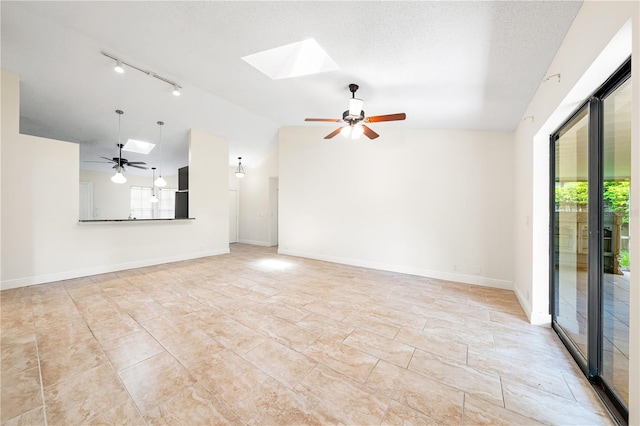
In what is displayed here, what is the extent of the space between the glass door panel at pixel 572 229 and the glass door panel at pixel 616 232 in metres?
0.25

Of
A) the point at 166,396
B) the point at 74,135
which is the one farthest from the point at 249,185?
the point at 166,396

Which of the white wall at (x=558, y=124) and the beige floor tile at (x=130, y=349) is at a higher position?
the white wall at (x=558, y=124)

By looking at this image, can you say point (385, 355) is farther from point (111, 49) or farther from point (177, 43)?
point (111, 49)

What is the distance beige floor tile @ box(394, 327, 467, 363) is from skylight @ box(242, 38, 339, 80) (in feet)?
10.3

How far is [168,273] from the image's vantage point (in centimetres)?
465

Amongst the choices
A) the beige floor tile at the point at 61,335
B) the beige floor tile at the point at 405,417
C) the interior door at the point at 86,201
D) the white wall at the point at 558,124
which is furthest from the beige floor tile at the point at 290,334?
the interior door at the point at 86,201

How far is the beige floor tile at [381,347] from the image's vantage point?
2.06 m

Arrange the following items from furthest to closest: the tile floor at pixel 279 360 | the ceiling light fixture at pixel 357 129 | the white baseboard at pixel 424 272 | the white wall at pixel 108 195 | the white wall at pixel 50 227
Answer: the white wall at pixel 108 195 < the white baseboard at pixel 424 272 < the white wall at pixel 50 227 < the ceiling light fixture at pixel 357 129 < the tile floor at pixel 279 360

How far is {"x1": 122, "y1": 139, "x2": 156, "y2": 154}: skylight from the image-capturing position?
245 inches

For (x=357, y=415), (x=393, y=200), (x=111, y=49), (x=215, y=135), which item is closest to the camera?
(x=357, y=415)

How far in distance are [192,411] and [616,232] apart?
303 cm

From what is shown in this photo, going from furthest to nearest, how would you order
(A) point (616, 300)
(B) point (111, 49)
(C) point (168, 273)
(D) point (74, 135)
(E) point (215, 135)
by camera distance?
(E) point (215, 135) < (D) point (74, 135) < (C) point (168, 273) < (B) point (111, 49) < (A) point (616, 300)

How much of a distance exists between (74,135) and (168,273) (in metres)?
3.99

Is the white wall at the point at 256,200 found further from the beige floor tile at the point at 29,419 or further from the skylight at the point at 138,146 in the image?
the beige floor tile at the point at 29,419
